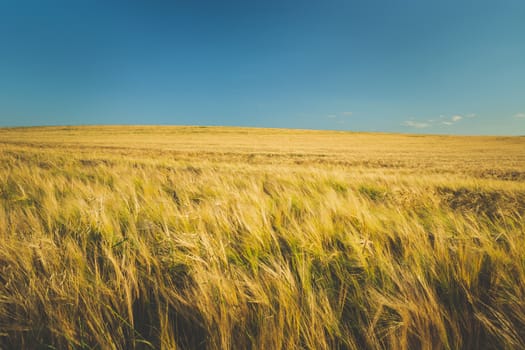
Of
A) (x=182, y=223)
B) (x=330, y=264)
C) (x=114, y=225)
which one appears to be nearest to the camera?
(x=330, y=264)

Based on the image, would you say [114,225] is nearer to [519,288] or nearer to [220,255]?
[220,255]

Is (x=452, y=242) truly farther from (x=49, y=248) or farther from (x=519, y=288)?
(x=49, y=248)

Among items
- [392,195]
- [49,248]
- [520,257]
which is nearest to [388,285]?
[520,257]

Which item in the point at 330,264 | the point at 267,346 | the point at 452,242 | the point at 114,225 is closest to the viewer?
the point at 267,346

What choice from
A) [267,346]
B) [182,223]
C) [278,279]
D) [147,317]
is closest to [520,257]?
[278,279]

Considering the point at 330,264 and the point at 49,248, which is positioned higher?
the point at 49,248

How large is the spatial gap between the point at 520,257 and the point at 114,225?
8.00ft

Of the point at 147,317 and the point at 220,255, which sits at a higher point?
the point at 220,255

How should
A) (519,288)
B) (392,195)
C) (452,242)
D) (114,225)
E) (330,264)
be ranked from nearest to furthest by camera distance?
(519,288), (330,264), (452,242), (114,225), (392,195)

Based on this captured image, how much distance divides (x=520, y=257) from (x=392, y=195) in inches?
93.7

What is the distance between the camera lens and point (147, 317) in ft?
3.18

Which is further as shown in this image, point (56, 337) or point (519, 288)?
point (519, 288)

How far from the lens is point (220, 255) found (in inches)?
48.9

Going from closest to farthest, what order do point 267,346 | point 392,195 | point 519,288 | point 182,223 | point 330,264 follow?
point 267,346
point 519,288
point 330,264
point 182,223
point 392,195
